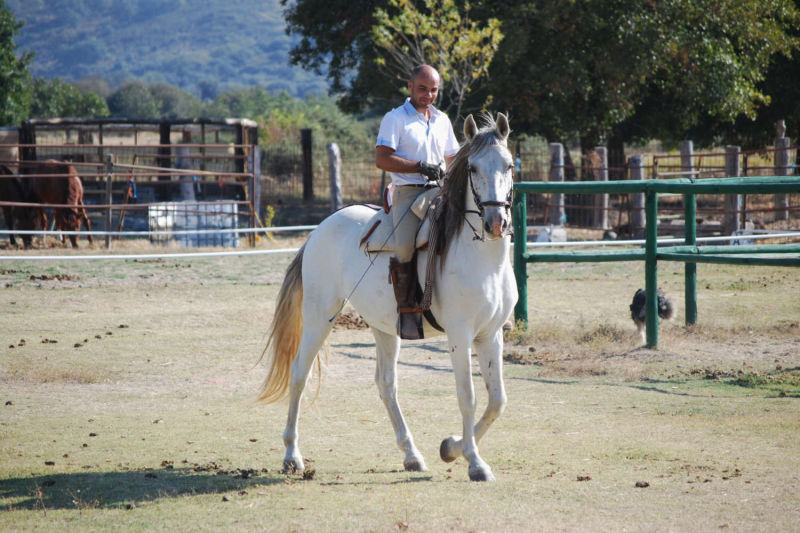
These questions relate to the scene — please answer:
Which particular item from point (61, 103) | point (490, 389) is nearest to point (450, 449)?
point (490, 389)

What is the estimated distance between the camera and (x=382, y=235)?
565cm

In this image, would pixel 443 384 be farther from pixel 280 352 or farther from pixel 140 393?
pixel 140 393

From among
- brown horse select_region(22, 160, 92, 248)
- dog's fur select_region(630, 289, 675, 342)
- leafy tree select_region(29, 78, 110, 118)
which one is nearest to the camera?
dog's fur select_region(630, 289, 675, 342)

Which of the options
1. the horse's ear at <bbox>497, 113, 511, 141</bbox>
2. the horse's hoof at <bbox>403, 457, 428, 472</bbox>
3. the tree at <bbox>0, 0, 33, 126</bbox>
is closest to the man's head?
the horse's ear at <bbox>497, 113, 511, 141</bbox>

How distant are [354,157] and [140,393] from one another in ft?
103

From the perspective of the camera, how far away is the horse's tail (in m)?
6.21

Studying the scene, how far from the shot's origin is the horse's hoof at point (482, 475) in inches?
197

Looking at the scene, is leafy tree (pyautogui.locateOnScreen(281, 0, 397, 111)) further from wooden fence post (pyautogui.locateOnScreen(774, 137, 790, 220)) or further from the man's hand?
the man's hand

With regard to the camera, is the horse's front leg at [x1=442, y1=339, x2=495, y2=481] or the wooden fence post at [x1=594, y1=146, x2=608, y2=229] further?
the wooden fence post at [x1=594, y1=146, x2=608, y2=229]

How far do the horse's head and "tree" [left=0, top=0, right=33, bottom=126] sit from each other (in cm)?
4567

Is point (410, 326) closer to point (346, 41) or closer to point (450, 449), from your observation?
point (450, 449)

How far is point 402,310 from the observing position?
215 inches

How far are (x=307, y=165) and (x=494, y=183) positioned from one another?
83.8 feet

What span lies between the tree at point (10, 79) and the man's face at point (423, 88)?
45.1 meters
